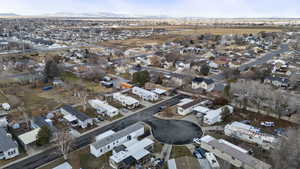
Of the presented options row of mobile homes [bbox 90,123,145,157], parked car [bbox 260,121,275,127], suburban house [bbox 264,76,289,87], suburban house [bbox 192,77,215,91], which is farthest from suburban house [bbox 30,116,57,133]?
suburban house [bbox 264,76,289,87]

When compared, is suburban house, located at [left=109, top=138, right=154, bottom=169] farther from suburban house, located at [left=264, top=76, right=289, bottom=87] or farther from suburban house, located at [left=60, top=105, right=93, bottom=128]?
suburban house, located at [left=264, top=76, right=289, bottom=87]

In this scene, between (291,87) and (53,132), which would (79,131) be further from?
(291,87)

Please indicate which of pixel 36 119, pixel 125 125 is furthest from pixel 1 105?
pixel 125 125

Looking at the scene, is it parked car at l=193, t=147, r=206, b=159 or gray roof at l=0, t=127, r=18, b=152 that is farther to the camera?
gray roof at l=0, t=127, r=18, b=152

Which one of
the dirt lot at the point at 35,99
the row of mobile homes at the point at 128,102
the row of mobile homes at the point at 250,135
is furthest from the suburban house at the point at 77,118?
the row of mobile homes at the point at 250,135

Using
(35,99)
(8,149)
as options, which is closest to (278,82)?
(8,149)

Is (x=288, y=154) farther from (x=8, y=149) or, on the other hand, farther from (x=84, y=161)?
(x=8, y=149)
